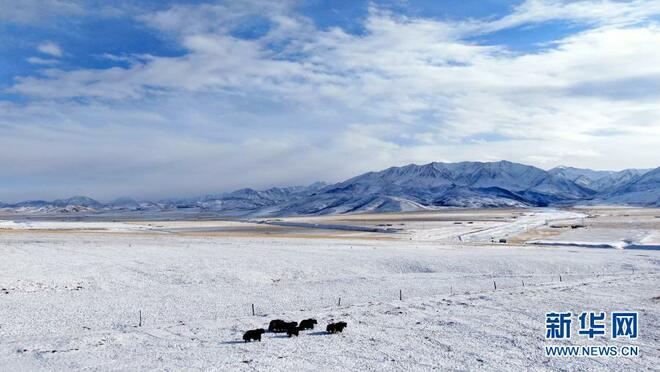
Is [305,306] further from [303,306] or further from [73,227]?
[73,227]

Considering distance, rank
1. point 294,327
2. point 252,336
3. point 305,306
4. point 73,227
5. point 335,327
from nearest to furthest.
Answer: point 252,336 < point 335,327 < point 294,327 < point 305,306 < point 73,227

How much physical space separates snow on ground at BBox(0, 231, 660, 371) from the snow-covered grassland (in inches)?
4.6

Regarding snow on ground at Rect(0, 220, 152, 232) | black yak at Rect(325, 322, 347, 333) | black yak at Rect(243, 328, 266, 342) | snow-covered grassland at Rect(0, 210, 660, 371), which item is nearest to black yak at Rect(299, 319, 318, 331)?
snow-covered grassland at Rect(0, 210, 660, 371)

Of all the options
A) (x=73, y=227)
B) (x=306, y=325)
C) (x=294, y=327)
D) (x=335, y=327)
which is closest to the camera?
(x=335, y=327)

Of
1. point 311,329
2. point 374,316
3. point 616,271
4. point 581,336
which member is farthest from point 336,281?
point 616,271

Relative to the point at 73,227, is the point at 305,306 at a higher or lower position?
lower

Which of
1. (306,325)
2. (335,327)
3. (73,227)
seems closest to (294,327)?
(306,325)

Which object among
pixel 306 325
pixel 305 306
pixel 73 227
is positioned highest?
pixel 73 227

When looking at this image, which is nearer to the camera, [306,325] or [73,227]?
[306,325]

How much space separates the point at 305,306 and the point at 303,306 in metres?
0.13

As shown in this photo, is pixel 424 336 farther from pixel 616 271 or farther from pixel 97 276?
pixel 616 271

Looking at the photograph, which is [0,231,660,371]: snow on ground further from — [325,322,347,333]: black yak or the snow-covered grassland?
[325,322,347,333]: black yak

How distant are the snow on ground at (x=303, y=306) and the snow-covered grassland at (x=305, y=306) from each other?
0.38 ft

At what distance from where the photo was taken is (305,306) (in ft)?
105
